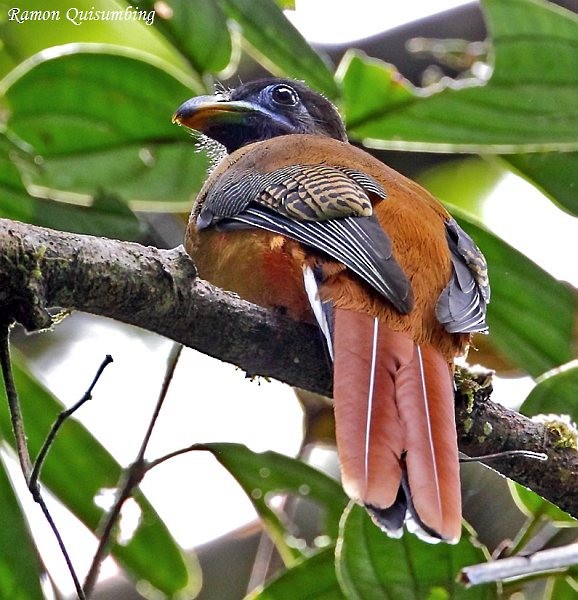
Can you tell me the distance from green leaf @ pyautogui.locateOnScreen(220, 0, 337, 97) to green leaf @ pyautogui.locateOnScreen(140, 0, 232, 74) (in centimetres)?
7

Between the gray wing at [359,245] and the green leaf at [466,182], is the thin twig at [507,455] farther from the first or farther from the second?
the green leaf at [466,182]

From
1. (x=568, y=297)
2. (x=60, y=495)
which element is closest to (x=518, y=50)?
(x=568, y=297)

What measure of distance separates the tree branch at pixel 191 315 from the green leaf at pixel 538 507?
0.83ft

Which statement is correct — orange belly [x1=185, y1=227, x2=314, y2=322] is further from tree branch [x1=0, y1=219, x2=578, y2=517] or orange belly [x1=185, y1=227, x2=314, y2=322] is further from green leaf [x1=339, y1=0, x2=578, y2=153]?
green leaf [x1=339, y1=0, x2=578, y2=153]

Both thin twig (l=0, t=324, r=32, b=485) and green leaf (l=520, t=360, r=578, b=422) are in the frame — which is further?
green leaf (l=520, t=360, r=578, b=422)

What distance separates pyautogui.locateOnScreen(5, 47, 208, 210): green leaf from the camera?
325cm

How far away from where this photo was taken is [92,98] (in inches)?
130

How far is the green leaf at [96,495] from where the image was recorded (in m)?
3.10

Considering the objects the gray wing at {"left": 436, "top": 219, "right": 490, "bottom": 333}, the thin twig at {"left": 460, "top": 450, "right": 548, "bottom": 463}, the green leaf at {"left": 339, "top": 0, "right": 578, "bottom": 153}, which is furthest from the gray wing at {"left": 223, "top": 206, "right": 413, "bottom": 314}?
the green leaf at {"left": 339, "top": 0, "right": 578, "bottom": 153}

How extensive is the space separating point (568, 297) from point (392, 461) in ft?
4.83

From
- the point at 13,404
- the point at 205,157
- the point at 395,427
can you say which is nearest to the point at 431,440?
the point at 395,427

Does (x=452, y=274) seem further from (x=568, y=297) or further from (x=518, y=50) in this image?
(x=518, y=50)

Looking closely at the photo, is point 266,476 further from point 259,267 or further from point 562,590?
point 562,590

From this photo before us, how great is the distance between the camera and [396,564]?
2.70 m
